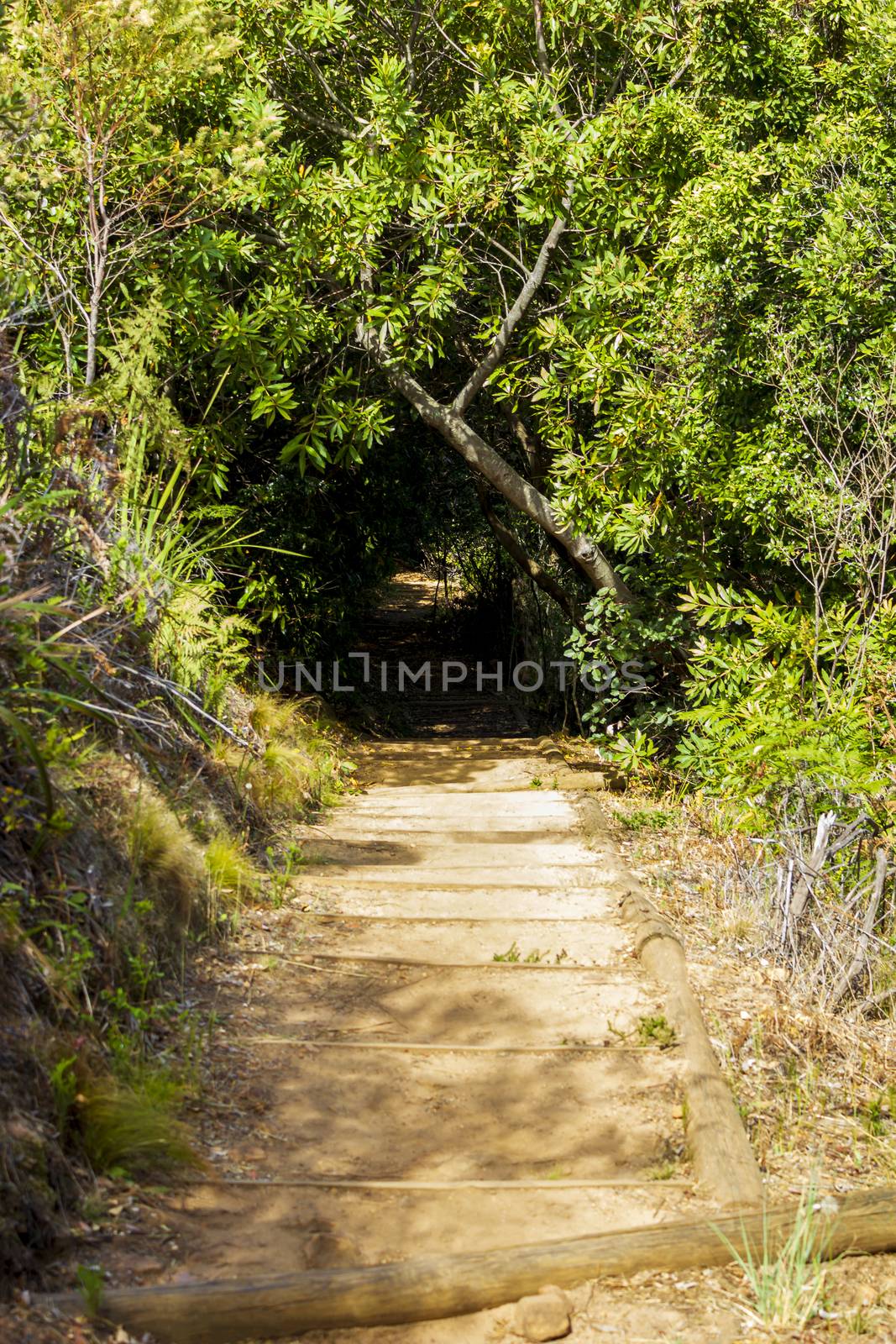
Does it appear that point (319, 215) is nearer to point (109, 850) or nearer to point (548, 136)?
point (548, 136)

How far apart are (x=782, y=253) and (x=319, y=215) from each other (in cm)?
276

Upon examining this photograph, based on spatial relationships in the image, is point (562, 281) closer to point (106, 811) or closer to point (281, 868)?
point (281, 868)

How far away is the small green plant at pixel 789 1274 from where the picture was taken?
3.14m

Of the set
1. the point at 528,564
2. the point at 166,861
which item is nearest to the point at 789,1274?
the point at 166,861

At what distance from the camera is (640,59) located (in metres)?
8.14

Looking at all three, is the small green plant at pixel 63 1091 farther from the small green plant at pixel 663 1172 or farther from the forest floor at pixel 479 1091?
the small green plant at pixel 663 1172

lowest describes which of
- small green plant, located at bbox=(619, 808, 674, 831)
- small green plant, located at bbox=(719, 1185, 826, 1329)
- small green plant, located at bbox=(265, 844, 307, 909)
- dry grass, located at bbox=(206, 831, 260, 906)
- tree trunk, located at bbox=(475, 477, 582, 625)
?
small green plant, located at bbox=(719, 1185, 826, 1329)

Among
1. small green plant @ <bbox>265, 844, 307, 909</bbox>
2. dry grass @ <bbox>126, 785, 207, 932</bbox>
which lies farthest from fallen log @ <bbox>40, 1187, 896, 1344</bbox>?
small green plant @ <bbox>265, 844, 307, 909</bbox>

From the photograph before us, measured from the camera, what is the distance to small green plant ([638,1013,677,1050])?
445 cm

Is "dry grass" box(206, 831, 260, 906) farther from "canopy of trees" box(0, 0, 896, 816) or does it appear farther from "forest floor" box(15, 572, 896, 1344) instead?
"canopy of trees" box(0, 0, 896, 816)

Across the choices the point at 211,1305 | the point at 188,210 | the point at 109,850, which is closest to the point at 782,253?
the point at 188,210

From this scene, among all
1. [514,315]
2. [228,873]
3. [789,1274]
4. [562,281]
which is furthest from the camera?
[562,281]

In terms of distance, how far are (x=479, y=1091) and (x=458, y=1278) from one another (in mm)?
1056

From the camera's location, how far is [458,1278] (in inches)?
123
